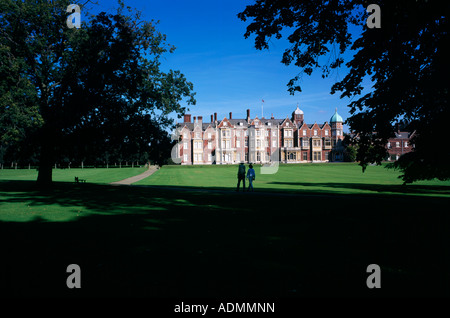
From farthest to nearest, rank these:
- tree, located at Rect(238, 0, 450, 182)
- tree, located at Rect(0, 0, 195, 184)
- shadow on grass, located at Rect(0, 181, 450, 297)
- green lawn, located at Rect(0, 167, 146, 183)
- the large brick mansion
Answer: the large brick mansion → green lawn, located at Rect(0, 167, 146, 183) → tree, located at Rect(0, 0, 195, 184) → tree, located at Rect(238, 0, 450, 182) → shadow on grass, located at Rect(0, 181, 450, 297)

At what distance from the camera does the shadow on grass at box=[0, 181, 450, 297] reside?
15.3ft

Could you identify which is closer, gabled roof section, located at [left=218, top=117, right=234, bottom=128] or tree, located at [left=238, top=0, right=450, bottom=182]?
tree, located at [left=238, top=0, right=450, bottom=182]

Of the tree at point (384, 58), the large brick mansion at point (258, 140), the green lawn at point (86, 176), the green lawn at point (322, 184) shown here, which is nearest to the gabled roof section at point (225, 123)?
the large brick mansion at point (258, 140)

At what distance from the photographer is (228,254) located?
20.4 ft

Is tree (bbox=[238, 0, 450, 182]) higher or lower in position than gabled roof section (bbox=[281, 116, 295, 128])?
lower

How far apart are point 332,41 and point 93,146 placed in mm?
17169

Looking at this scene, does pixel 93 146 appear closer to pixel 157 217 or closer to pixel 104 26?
pixel 104 26

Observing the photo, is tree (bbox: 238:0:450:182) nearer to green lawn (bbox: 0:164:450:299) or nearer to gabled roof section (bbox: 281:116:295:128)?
green lawn (bbox: 0:164:450:299)

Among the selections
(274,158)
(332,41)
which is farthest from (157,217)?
(274,158)

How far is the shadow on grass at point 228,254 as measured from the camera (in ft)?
15.3

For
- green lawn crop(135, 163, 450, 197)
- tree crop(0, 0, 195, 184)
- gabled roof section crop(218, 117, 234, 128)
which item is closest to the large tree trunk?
tree crop(0, 0, 195, 184)

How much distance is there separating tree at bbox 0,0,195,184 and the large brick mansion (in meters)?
55.2

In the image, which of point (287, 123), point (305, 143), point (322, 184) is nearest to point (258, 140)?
point (287, 123)

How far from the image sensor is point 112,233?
8047 mm
